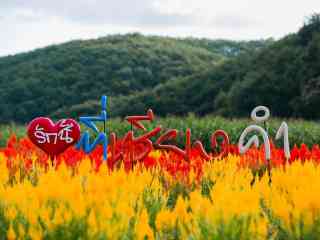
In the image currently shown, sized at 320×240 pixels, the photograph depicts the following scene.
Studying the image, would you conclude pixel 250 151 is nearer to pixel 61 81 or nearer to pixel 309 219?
pixel 309 219

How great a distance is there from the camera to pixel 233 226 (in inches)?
125

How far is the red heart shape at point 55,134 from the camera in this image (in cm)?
667

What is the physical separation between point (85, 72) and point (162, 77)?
269 inches

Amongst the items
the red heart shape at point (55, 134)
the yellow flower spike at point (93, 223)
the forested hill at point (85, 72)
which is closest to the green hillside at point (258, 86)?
the forested hill at point (85, 72)

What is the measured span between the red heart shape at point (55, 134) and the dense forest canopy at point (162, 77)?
2019 cm

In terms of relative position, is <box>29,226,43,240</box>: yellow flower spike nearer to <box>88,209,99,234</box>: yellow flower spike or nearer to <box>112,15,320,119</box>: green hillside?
<box>88,209,99,234</box>: yellow flower spike

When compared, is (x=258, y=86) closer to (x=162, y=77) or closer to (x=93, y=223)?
(x=93, y=223)

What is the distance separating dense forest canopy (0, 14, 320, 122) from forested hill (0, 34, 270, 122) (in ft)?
0.27

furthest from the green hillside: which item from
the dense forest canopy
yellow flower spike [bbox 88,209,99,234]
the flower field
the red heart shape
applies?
yellow flower spike [bbox 88,209,99,234]

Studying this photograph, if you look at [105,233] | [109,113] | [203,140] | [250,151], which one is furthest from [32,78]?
[105,233]

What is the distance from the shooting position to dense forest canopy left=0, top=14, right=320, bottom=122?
29500 millimetres

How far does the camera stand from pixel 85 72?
60.4m

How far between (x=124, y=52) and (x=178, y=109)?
27260 millimetres

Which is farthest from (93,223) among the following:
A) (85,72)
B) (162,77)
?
(162,77)
